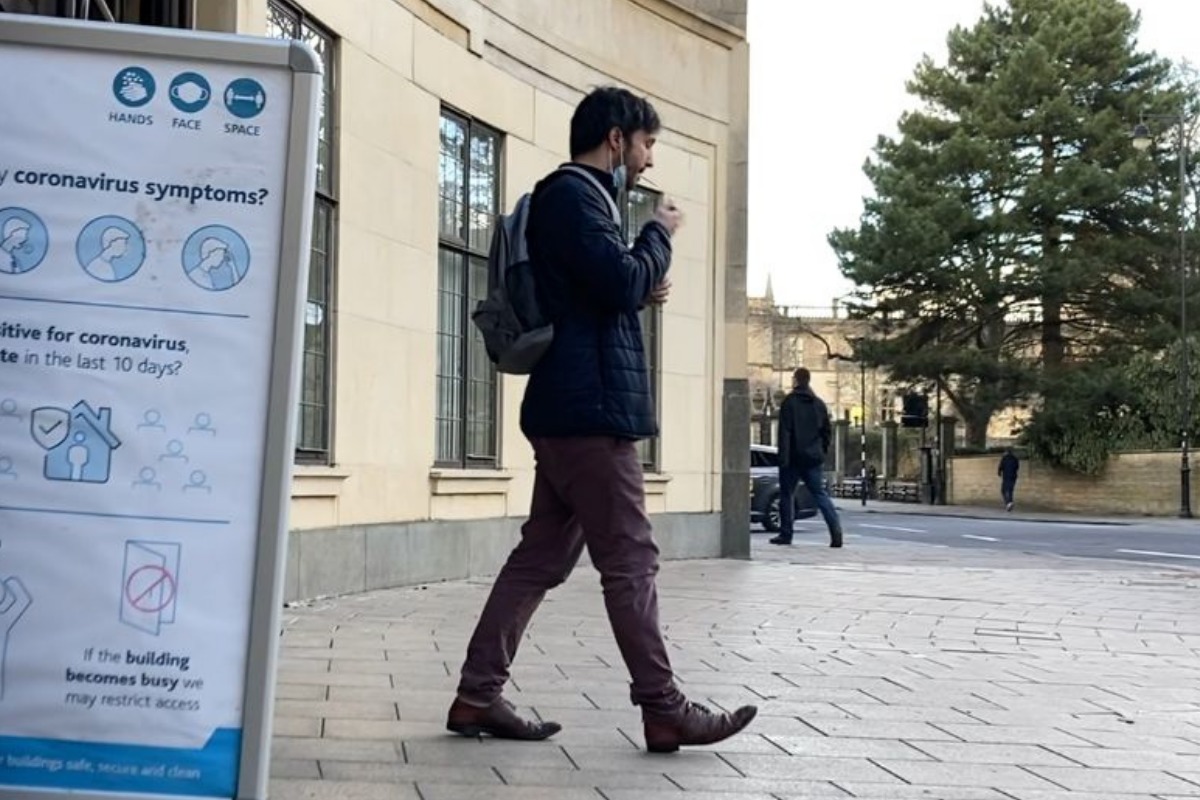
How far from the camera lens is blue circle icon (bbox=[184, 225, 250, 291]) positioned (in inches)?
132

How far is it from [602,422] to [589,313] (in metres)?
0.35

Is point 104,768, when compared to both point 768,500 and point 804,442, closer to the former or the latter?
point 804,442

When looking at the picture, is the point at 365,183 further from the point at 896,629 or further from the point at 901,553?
the point at 901,553

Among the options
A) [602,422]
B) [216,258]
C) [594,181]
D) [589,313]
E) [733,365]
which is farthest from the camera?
[733,365]

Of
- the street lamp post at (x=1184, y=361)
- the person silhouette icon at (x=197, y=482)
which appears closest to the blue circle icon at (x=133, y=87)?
the person silhouette icon at (x=197, y=482)

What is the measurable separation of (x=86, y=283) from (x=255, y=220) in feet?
1.19

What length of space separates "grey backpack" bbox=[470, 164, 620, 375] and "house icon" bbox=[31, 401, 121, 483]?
1.81 m

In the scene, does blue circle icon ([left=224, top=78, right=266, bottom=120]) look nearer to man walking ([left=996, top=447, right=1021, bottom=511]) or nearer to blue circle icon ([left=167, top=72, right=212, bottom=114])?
blue circle icon ([left=167, top=72, right=212, bottom=114])

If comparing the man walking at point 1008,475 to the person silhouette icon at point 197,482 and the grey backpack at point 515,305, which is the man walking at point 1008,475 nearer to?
the grey backpack at point 515,305

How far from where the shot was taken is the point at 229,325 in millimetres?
3350

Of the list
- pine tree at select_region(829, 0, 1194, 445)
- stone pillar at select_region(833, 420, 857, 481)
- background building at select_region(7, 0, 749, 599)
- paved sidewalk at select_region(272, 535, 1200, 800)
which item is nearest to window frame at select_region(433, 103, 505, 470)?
background building at select_region(7, 0, 749, 599)

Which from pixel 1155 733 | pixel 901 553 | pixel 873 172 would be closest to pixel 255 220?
pixel 1155 733

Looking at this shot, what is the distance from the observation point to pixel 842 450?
7144 centimetres

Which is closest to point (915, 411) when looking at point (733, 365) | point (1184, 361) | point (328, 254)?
point (1184, 361)
